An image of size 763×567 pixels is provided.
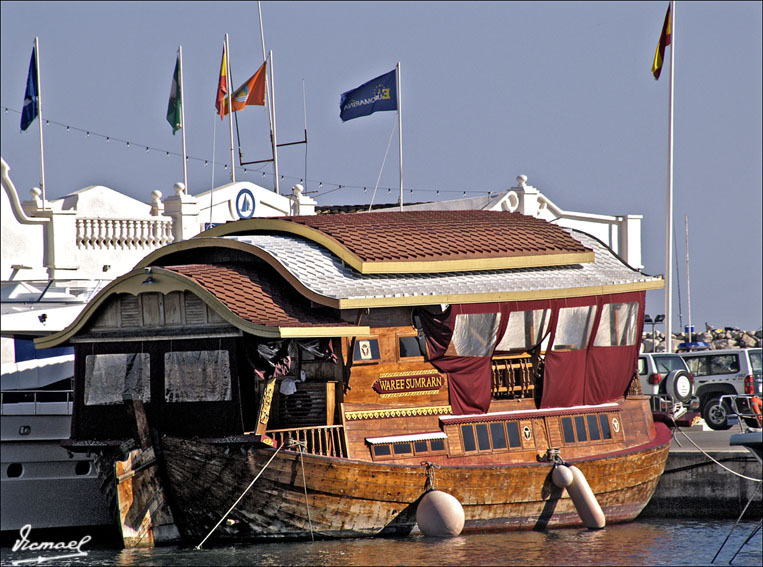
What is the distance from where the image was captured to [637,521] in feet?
84.8

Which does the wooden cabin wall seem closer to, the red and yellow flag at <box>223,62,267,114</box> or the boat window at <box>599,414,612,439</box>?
the boat window at <box>599,414,612,439</box>

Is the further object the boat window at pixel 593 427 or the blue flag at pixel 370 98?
the blue flag at pixel 370 98

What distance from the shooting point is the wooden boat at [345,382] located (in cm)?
2180

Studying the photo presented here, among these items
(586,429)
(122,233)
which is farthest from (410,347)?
(122,233)

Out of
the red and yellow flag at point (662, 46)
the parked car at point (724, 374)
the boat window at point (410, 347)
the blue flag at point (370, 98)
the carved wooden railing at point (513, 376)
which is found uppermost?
the red and yellow flag at point (662, 46)

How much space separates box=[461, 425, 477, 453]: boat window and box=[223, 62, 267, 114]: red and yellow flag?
12.4 m

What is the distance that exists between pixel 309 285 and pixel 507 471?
15.9 feet

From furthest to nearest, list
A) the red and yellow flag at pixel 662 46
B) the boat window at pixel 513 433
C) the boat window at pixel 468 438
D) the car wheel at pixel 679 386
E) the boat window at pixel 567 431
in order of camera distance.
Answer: the red and yellow flag at pixel 662 46 < the car wheel at pixel 679 386 < the boat window at pixel 567 431 < the boat window at pixel 513 433 < the boat window at pixel 468 438

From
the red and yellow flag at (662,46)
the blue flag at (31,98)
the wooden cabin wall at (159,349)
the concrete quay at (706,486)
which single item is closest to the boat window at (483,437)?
the wooden cabin wall at (159,349)

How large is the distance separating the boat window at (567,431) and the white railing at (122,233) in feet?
41.0

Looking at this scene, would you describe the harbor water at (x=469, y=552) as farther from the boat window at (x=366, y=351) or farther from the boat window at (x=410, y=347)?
the boat window at (x=410, y=347)

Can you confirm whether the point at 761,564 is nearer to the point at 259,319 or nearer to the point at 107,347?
the point at 259,319

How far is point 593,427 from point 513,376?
1.87 meters

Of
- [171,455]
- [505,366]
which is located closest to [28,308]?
[171,455]
